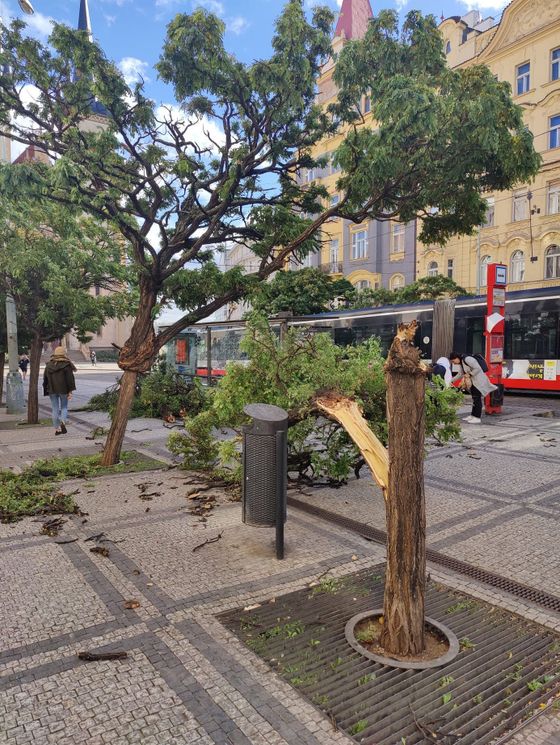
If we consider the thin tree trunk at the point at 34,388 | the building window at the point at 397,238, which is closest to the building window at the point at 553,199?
the building window at the point at 397,238

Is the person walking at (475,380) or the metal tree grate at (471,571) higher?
the person walking at (475,380)

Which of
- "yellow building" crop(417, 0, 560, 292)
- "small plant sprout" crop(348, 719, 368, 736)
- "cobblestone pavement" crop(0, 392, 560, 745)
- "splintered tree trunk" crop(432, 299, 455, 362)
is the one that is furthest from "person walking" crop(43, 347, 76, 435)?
"yellow building" crop(417, 0, 560, 292)

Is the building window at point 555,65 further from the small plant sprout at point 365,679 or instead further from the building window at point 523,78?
the small plant sprout at point 365,679

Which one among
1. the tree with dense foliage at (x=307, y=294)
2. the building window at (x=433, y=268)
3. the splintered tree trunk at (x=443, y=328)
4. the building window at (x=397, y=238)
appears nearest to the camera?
the splintered tree trunk at (x=443, y=328)

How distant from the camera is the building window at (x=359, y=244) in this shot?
131 feet

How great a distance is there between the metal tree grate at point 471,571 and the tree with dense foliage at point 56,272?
7.75 m

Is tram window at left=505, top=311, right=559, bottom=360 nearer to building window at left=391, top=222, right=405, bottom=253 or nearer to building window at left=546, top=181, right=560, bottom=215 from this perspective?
building window at left=546, top=181, right=560, bottom=215

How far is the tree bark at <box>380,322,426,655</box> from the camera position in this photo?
291 centimetres

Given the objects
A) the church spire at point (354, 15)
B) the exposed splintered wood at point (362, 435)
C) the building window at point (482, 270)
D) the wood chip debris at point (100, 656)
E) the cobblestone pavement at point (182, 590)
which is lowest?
the cobblestone pavement at point (182, 590)

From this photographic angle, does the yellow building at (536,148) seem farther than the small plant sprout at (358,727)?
Yes

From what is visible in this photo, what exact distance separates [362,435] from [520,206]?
31278 millimetres

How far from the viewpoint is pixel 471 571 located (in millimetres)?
4137

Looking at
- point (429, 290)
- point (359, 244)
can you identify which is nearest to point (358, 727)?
point (429, 290)

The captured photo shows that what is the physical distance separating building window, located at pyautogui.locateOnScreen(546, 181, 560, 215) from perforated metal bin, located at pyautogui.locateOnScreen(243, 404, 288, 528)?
29.8 meters
